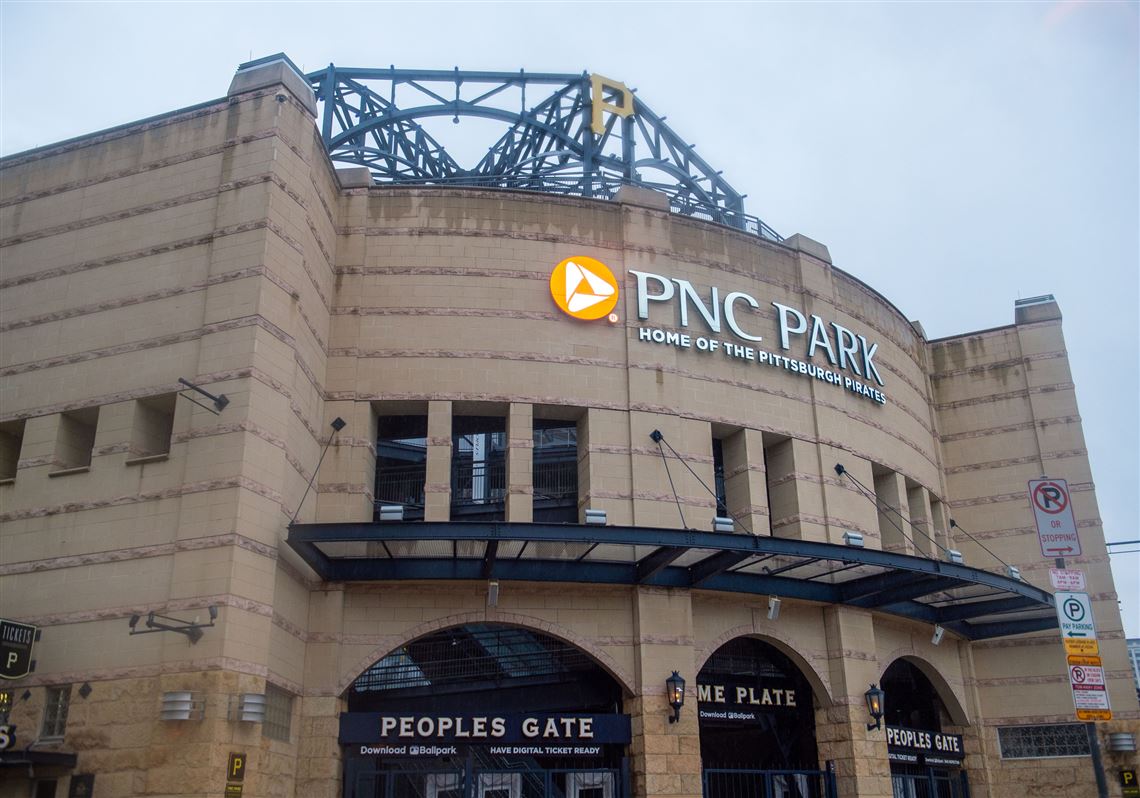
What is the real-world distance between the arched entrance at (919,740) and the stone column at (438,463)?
12.2 m

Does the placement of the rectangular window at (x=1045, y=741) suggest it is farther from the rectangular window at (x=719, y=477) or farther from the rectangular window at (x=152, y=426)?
the rectangular window at (x=152, y=426)

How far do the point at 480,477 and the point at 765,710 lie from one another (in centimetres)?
918

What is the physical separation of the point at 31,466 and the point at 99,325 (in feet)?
10.5

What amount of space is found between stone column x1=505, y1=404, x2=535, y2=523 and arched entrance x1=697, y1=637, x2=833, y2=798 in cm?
592

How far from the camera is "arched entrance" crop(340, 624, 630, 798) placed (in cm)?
2106

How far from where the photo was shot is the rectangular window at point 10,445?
2242cm

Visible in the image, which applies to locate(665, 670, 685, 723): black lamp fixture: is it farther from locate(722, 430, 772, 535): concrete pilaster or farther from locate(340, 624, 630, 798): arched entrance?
locate(722, 430, 772, 535): concrete pilaster

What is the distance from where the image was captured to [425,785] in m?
21.5

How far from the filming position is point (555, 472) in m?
27.9

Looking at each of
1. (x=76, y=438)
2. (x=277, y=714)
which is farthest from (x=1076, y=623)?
(x=76, y=438)

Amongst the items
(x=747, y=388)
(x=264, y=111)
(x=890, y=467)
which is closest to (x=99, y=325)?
(x=264, y=111)

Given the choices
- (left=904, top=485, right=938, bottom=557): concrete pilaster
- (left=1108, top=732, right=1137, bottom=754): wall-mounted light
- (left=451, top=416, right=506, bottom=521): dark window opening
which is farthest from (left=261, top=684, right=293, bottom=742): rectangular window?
(left=1108, top=732, right=1137, bottom=754): wall-mounted light

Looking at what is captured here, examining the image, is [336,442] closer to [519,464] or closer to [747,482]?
[519,464]

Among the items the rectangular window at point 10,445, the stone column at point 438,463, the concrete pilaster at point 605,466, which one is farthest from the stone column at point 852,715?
the rectangular window at point 10,445
